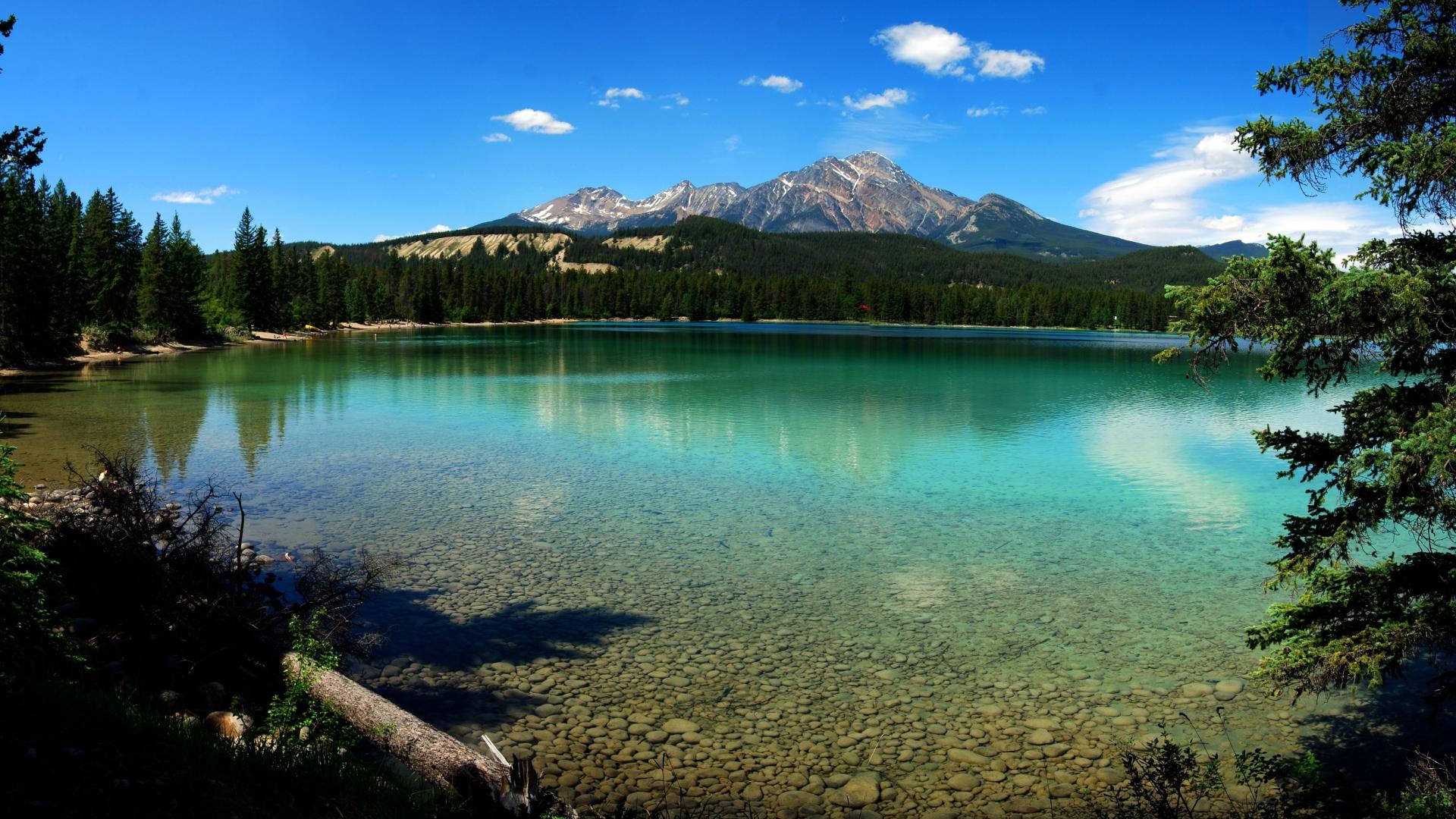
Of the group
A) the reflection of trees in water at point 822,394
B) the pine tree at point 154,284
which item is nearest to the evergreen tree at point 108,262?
the pine tree at point 154,284

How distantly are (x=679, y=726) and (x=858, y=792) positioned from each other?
2.29 m

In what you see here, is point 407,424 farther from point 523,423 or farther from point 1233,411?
point 1233,411

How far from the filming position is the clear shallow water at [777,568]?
31.0ft

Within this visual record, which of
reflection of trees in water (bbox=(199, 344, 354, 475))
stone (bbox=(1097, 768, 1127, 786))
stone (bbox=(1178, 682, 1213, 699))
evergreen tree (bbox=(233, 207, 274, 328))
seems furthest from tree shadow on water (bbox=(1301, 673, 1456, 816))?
evergreen tree (bbox=(233, 207, 274, 328))

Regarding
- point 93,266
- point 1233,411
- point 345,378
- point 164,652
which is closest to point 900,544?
point 164,652

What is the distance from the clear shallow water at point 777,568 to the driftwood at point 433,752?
1359 millimetres

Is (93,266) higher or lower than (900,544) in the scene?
higher

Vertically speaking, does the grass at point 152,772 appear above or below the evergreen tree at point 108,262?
below

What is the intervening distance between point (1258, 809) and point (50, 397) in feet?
161

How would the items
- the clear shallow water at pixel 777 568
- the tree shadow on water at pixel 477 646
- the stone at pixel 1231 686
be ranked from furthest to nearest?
the stone at pixel 1231 686
the tree shadow on water at pixel 477 646
the clear shallow water at pixel 777 568

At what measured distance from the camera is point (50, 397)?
39.2 metres

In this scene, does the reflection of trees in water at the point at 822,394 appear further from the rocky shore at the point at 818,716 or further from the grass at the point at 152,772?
the grass at the point at 152,772

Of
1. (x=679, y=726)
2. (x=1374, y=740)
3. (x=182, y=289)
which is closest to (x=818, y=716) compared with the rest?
(x=679, y=726)

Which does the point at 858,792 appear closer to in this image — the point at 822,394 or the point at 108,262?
the point at 822,394
